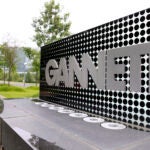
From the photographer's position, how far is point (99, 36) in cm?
344

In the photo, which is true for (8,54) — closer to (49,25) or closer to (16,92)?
(16,92)

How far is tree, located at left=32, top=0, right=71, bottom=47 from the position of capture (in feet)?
35.2

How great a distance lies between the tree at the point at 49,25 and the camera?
10.7m

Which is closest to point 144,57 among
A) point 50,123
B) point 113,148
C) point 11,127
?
point 113,148

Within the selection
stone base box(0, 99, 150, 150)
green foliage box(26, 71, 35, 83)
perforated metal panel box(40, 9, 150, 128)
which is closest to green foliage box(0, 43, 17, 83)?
perforated metal panel box(40, 9, 150, 128)

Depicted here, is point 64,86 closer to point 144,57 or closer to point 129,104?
point 129,104

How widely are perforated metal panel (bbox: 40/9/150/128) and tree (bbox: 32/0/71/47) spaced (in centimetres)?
694

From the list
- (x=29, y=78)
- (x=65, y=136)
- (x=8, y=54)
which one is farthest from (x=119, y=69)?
(x=29, y=78)

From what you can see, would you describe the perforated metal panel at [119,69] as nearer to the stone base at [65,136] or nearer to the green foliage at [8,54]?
the stone base at [65,136]

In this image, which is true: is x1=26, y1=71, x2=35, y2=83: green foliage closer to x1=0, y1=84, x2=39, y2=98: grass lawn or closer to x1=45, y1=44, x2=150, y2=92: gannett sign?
x1=0, y1=84, x2=39, y2=98: grass lawn

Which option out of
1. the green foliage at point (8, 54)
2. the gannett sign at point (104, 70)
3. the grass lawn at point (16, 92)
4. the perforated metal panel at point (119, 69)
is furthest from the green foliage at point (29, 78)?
the perforated metal panel at point (119, 69)

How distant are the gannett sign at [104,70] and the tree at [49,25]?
20.9 feet

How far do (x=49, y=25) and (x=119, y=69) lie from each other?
28.9ft

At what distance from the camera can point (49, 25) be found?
10.9m
